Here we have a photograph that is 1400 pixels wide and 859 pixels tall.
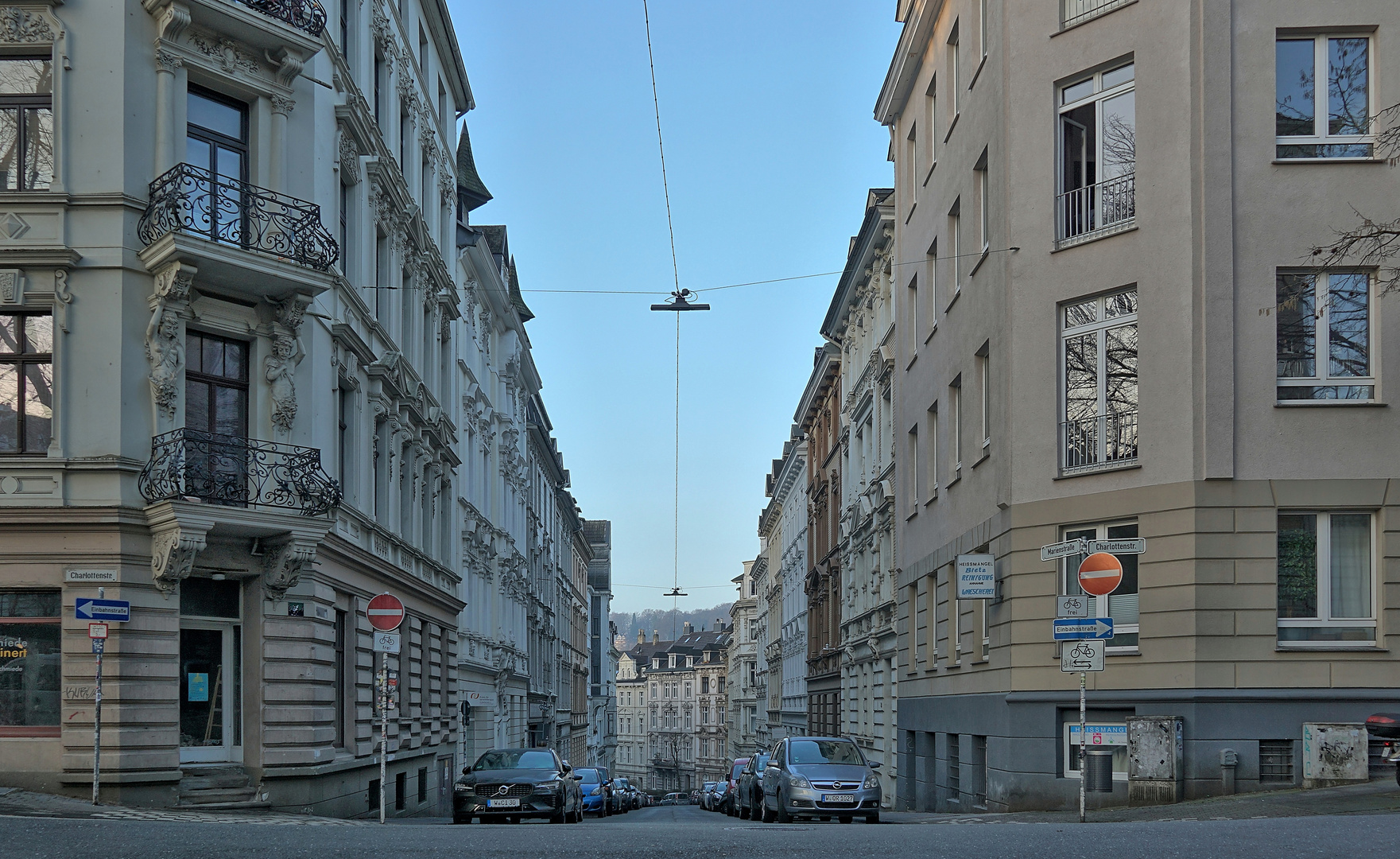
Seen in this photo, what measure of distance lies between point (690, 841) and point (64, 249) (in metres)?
11.4

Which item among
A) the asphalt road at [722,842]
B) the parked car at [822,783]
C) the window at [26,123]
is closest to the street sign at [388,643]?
the asphalt road at [722,842]

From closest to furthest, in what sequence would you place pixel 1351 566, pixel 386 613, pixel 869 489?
pixel 386 613 < pixel 1351 566 < pixel 869 489

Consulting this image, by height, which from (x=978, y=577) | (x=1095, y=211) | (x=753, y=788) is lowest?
(x=753, y=788)

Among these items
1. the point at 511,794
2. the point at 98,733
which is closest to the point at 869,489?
the point at 511,794

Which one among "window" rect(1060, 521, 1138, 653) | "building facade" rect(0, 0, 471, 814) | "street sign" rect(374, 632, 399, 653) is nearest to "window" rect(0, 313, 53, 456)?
"building facade" rect(0, 0, 471, 814)

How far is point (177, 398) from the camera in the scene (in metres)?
18.9

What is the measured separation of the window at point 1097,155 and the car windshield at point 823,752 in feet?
27.5

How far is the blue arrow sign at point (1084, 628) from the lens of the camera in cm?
1623

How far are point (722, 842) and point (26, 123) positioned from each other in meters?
13.2

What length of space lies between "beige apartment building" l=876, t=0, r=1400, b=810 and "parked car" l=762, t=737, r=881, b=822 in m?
2.15

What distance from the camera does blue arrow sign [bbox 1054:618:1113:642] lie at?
16234mm

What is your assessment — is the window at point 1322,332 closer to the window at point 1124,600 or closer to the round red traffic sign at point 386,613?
the window at point 1124,600

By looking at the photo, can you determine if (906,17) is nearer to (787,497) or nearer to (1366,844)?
(1366,844)

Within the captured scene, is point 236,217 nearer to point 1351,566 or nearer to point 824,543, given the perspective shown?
point 1351,566
